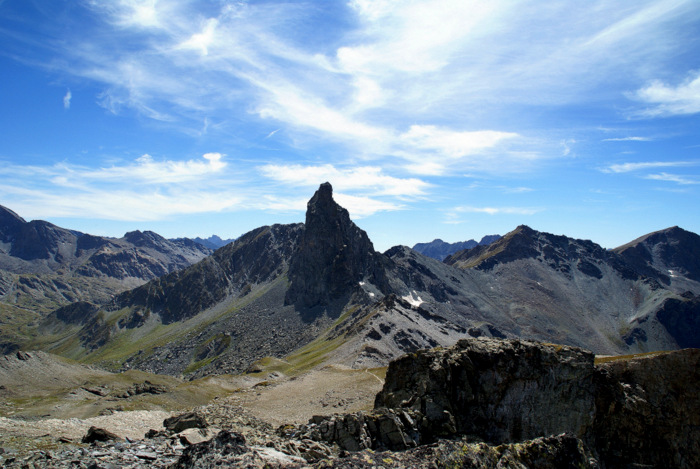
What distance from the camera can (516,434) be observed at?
108 feet

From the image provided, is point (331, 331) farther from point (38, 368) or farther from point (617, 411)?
point (617, 411)

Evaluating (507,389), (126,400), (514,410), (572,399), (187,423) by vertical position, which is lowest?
(126,400)

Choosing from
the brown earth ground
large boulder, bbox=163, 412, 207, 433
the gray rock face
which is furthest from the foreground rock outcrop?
the brown earth ground

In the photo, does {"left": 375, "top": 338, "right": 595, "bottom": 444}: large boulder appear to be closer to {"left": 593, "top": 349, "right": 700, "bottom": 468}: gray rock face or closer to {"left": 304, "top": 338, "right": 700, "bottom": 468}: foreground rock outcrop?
{"left": 304, "top": 338, "right": 700, "bottom": 468}: foreground rock outcrop

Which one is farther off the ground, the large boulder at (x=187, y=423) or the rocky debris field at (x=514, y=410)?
the rocky debris field at (x=514, y=410)

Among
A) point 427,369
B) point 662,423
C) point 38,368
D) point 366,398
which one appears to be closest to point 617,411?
point 662,423

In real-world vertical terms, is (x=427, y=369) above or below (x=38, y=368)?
above

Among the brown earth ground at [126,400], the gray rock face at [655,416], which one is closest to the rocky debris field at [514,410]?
the gray rock face at [655,416]

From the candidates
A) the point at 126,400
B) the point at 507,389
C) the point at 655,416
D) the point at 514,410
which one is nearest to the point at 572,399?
the point at 514,410

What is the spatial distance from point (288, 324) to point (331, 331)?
4264 cm

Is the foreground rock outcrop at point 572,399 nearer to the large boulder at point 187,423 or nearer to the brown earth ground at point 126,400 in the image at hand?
the large boulder at point 187,423

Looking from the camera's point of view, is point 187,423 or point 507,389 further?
point 507,389

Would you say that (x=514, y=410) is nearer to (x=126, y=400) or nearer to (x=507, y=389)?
(x=507, y=389)

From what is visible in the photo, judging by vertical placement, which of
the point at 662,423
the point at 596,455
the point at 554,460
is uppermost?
the point at 554,460
